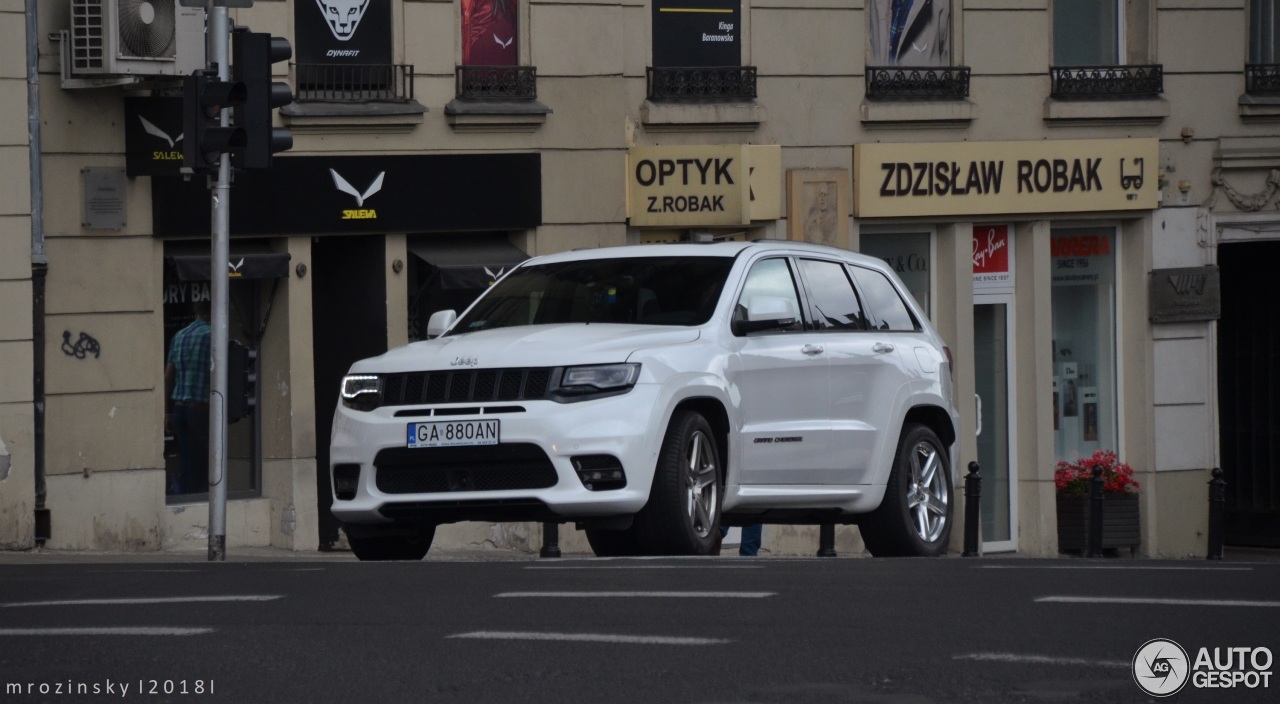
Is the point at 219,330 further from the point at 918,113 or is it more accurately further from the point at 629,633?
the point at 918,113

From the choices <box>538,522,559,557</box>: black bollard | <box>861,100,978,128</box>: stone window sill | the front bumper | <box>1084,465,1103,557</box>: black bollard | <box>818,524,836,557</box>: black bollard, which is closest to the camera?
the front bumper

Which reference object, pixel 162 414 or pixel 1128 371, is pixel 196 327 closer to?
pixel 162 414

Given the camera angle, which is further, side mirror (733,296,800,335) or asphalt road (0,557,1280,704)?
side mirror (733,296,800,335)

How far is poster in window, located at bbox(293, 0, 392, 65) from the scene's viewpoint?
1845 cm

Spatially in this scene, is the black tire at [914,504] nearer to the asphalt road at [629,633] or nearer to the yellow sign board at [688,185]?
the asphalt road at [629,633]

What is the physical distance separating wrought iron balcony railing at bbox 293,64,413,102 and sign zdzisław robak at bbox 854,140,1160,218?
15.4ft

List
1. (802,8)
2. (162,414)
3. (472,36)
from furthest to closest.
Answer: (802,8) < (472,36) < (162,414)

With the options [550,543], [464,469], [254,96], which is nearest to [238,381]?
[254,96]

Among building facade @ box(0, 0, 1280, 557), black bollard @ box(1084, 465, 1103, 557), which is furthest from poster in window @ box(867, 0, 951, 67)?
black bollard @ box(1084, 465, 1103, 557)

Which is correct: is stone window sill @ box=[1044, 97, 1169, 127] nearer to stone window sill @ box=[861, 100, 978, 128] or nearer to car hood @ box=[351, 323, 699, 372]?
stone window sill @ box=[861, 100, 978, 128]

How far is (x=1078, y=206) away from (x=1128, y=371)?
192cm

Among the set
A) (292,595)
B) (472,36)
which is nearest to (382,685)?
(292,595)

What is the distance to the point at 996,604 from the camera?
304 inches

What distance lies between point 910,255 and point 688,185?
117 inches
